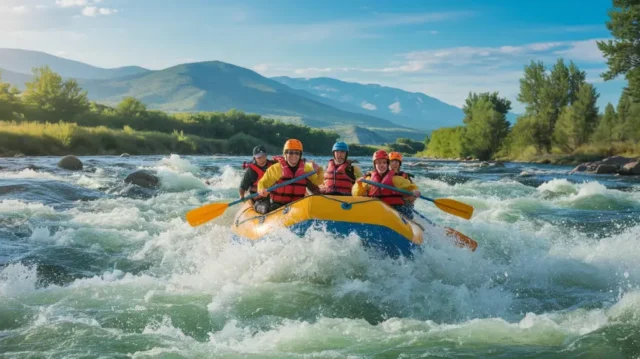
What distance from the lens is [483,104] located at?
65.1 metres

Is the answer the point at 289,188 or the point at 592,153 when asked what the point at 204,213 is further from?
the point at 592,153

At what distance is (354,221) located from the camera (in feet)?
22.6

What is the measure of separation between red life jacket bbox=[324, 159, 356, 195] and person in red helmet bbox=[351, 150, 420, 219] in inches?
7.0

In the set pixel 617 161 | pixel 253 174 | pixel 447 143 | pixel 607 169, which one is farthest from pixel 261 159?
pixel 447 143

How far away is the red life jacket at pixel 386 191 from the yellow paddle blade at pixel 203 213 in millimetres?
2455

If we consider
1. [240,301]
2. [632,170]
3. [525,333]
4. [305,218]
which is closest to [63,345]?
[240,301]

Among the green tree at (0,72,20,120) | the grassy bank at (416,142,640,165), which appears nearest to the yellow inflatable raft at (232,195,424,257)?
the grassy bank at (416,142,640,165)

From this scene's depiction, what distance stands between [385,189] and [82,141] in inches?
1299

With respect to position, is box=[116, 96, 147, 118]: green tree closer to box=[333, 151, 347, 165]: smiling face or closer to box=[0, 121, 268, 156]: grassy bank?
box=[0, 121, 268, 156]: grassy bank

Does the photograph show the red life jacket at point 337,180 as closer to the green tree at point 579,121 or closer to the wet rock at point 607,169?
the wet rock at point 607,169

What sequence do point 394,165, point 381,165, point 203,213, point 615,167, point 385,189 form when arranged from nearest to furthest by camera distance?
1. point 203,213
2. point 381,165
3. point 385,189
4. point 394,165
5. point 615,167

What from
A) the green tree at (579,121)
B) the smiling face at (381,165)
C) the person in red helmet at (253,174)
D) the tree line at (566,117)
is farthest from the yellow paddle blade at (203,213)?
the green tree at (579,121)

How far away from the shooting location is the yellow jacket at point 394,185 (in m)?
9.16

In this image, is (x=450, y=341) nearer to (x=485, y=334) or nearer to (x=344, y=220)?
(x=485, y=334)
